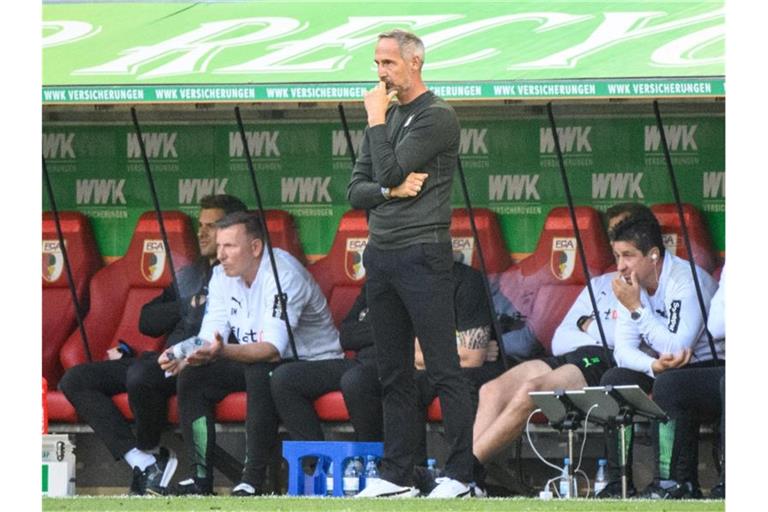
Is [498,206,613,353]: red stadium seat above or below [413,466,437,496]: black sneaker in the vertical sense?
above

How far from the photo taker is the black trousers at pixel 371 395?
30.4 ft

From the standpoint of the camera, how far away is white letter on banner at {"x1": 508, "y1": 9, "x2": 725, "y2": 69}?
888 centimetres

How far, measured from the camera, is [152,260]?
11016mm

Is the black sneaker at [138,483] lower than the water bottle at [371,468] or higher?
lower

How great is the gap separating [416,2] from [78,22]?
188 centimetres

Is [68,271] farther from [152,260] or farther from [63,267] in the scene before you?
[152,260]

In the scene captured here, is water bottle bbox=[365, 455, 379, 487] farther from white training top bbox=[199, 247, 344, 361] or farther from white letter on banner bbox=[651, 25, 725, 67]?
white letter on banner bbox=[651, 25, 725, 67]

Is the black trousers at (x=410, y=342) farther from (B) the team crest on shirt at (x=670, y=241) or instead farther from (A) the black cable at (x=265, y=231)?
(B) the team crest on shirt at (x=670, y=241)

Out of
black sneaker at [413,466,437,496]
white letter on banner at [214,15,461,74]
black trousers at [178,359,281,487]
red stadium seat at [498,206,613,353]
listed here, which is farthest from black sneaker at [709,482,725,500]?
white letter on banner at [214,15,461,74]

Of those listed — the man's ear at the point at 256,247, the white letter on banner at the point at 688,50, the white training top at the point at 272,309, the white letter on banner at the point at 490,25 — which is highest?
the white letter on banner at the point at 490,25

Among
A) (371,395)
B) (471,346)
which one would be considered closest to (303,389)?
(371,395)

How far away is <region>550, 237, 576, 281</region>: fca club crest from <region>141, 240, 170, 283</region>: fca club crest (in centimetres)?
241

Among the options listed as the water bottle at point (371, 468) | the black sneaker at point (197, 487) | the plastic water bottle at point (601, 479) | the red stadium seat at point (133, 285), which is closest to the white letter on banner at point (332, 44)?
the red stadium seat at point (133, 285)
